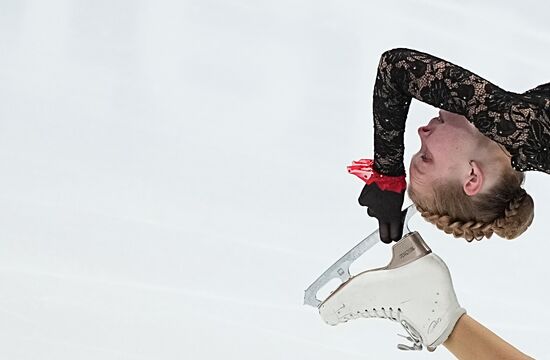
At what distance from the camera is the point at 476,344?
260 cm

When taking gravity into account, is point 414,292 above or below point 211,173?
below

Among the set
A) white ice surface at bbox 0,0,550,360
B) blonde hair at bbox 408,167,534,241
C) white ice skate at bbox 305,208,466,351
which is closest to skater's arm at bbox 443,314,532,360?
white ice skate at bbox 305,208,466,351

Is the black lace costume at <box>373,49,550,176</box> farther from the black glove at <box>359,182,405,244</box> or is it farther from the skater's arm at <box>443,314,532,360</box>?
the skater's arm at <box>443,314,532,360</box>

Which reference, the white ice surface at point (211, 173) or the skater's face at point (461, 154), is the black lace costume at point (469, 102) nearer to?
the skater's face at point (461, 154)

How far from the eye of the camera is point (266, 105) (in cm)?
369

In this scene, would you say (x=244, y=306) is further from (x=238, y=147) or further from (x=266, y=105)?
(x=266, y=105)

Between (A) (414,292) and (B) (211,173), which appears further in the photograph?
(B) (211,173)

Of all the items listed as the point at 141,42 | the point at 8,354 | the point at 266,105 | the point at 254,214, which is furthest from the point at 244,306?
the point at 141,42

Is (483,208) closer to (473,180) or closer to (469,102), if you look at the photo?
(473,180)

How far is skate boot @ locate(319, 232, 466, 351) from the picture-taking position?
2648 millimetres

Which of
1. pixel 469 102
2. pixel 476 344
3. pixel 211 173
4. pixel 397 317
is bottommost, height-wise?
pixel 476 344

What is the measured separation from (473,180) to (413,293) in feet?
1.18

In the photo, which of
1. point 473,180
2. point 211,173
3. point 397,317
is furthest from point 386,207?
point 211,173

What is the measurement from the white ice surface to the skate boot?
11.6 inches
